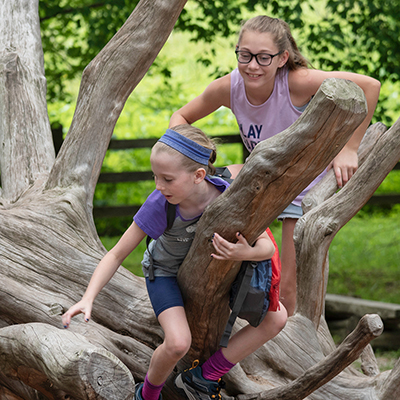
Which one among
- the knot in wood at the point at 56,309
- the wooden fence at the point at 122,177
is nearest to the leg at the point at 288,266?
the knot in wood at the point at 56,309

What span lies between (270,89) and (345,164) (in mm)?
488

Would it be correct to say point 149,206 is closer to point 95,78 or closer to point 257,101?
point 257,101

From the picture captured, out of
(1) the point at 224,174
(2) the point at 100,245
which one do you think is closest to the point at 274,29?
(1) the point at 224,174

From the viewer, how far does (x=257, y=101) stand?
8.12 feet

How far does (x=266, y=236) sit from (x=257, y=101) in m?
0.90

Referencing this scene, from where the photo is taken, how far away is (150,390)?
6.55 ft

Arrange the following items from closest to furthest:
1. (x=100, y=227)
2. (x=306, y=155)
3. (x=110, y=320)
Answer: (x=306, y=155) < (x=110, y=320) < (x=100, y=227)

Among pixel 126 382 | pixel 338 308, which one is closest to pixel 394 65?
pixel 338 308

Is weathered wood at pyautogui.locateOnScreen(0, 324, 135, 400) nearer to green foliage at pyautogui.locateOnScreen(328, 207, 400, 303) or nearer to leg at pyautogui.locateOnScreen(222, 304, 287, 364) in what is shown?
leg at pyautogui.locateOnScreen(222, 304, 287, 364)

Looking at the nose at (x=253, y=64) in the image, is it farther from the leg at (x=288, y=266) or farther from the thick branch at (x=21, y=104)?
the thick branch at (x=21, y=104)

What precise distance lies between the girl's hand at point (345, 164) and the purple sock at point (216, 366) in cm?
96

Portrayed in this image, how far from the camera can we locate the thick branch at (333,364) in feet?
5.31

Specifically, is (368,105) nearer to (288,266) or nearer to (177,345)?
(288,266)

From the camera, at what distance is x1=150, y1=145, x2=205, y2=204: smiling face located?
5.76 feet
